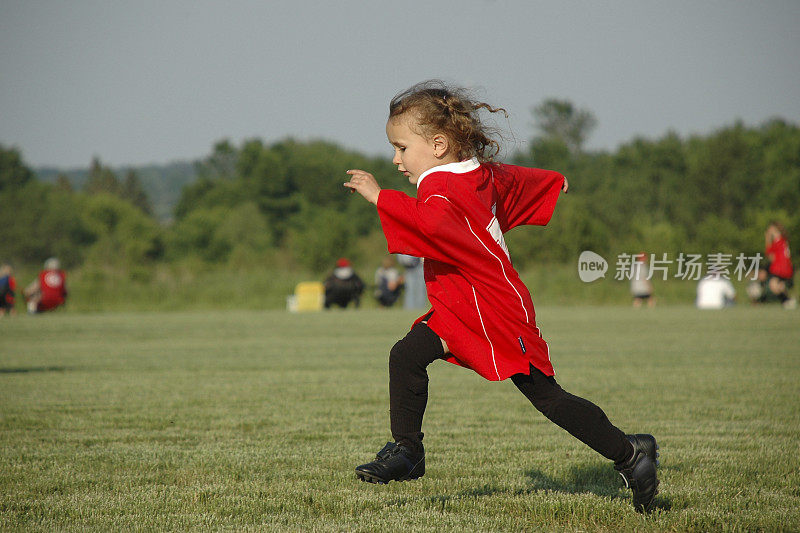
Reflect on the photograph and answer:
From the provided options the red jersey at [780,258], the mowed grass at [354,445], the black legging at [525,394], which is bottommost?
the mowed grass at [354,445]

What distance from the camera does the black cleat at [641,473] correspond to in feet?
11.3

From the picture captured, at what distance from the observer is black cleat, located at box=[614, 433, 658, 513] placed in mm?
3459

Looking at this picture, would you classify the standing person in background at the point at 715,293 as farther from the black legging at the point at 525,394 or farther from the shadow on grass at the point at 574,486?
the black legging at the point at 525,394

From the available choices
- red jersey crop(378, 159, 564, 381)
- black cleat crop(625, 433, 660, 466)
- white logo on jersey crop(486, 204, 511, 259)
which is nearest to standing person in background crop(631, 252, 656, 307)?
black cleat crop(625, 433, 660, 466)

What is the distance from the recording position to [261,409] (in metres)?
6.84

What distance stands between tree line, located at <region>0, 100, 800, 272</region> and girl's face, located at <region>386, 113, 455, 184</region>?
38.0 meters

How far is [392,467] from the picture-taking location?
3.47 m

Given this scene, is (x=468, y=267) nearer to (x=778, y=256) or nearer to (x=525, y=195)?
(x=525, y=195)

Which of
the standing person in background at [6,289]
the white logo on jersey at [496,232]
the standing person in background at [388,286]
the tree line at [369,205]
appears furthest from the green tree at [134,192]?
the white logo on jersey at [496,232]

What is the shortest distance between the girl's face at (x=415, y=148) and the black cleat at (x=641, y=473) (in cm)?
137

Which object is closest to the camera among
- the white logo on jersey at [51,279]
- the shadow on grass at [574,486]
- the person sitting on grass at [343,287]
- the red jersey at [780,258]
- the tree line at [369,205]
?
the shadow on grass at [574,486]

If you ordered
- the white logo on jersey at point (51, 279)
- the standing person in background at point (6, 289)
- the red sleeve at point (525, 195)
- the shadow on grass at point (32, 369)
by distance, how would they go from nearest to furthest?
the red sleeve at point (525, 195) → the shadow on grass at point (32, 369) → the standing person in background at point (6, 289) → the white logo on jersey at point (51, 279)

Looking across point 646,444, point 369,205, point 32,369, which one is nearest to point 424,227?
point 646,444

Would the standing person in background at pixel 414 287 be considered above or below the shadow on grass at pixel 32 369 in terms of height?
above
